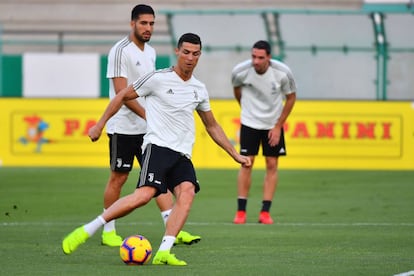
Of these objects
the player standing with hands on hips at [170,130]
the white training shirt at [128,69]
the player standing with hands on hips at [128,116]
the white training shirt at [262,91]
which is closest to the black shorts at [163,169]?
the player standing with hands on hips at [170,130]

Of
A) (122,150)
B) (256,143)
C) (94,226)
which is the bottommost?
(94,226)

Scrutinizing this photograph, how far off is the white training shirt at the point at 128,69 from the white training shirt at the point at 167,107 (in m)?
1.38

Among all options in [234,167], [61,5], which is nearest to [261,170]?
[234,167]

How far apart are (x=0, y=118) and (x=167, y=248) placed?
13242mm

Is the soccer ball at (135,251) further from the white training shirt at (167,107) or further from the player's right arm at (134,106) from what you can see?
the player's right arm at (134,106)

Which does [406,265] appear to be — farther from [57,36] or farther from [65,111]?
[57,36]

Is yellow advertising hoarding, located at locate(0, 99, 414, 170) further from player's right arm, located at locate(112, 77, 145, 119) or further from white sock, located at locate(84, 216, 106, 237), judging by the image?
white sock, located at locate(84, 216, 106, 237)

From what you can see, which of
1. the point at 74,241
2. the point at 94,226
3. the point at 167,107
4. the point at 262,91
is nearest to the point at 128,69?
the point at 167,107

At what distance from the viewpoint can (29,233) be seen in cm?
1279

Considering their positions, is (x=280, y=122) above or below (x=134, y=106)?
below

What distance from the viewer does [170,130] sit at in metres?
10.6

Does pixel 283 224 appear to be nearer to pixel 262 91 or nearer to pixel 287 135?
pixel 262 91

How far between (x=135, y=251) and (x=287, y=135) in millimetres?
12585

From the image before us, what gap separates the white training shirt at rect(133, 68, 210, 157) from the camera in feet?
34.8
